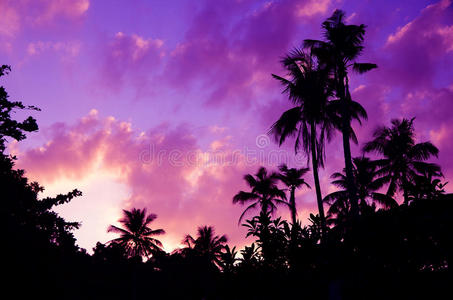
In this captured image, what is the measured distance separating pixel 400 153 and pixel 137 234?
1254 inches

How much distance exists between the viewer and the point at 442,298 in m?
7.21

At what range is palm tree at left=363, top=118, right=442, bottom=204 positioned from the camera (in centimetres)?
2573

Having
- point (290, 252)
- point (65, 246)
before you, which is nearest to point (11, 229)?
point (65, 246)

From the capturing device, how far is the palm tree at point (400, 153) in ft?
84.4

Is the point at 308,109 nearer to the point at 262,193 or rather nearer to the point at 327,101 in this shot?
the point at 327,101

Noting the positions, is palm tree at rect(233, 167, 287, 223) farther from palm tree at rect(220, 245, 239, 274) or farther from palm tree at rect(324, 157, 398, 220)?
palm tree at rect(220, 245, 239, 274)

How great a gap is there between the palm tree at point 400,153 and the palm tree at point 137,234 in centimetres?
2808

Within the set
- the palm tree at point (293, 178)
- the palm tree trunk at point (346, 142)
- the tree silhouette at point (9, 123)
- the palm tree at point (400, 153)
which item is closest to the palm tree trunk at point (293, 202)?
the palm tree at point (293, 178)

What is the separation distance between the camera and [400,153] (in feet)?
86.8

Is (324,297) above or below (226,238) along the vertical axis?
below

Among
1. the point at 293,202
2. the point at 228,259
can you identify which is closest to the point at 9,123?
the point at 228,259

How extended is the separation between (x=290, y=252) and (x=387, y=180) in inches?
852

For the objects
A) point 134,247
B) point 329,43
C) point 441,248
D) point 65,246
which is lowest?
point 441,248

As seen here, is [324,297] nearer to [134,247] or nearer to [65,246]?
[65,246]
